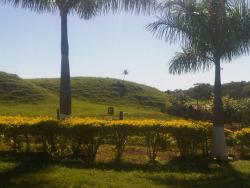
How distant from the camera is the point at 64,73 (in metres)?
14.4

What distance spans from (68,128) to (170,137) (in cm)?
272

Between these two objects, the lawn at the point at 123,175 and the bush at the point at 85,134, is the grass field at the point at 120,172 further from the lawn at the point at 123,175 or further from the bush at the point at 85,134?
the bush at the point at 85,134

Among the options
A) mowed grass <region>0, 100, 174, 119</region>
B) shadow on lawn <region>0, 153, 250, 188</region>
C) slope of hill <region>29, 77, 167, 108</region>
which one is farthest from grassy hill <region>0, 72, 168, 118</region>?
shadow on lawn <region>0, 153, 250, 188</region>

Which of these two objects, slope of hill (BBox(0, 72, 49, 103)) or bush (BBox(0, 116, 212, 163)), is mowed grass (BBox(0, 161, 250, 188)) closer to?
bush (BBox(0, 116, 212, 163))

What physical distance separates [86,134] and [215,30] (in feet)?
14.5

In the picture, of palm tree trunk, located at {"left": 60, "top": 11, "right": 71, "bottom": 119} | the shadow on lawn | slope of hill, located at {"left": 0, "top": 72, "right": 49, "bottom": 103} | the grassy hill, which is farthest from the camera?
slope of hill, located at {"left": 0, "top": 72, "right": 49, "bottom": 103}

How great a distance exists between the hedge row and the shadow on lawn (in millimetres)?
423

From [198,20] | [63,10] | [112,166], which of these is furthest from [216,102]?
[63,10]

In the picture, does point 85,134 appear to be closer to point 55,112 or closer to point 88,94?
point 55,112

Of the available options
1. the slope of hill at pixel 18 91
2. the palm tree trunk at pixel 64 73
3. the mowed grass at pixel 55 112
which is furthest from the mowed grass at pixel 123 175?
the slope of hill at pixel 18 91

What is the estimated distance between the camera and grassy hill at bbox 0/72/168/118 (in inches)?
2172

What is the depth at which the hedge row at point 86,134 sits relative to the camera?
39.4 feet

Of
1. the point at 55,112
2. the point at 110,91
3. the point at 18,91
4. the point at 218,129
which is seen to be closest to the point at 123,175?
the point at 218,129

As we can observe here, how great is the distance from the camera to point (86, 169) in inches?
426
